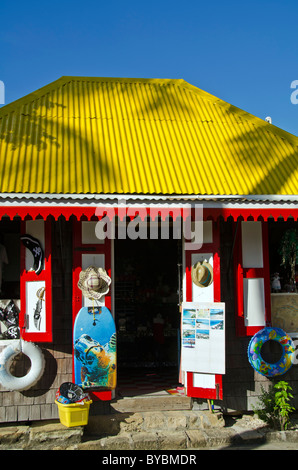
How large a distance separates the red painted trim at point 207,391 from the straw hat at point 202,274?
1.45m

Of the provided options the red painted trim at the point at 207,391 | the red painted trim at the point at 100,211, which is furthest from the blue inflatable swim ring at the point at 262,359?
the red painted trim at the point at 100,211

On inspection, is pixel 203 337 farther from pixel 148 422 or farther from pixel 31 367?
pixel 31 367

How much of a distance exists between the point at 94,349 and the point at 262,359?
2.75 meters

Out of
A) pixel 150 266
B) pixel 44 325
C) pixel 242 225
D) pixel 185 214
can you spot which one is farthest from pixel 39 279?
pixel 150 266

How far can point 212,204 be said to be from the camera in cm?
762

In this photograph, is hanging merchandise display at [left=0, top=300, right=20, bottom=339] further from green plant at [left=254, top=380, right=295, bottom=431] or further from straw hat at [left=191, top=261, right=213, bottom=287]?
green plant at [left=254, top=380, right=295, bottom=431]

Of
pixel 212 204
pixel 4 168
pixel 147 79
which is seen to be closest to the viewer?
pixel 212 204

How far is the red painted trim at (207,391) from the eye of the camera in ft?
26.2

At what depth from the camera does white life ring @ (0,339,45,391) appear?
306 inches

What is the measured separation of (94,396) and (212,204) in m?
3.46

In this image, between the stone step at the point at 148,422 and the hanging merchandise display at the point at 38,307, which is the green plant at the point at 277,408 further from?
the hanging merchandise display at the point at 38,307

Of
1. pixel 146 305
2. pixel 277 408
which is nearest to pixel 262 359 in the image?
pixel 277 408

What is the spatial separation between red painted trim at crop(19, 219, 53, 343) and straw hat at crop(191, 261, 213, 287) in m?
2.28
